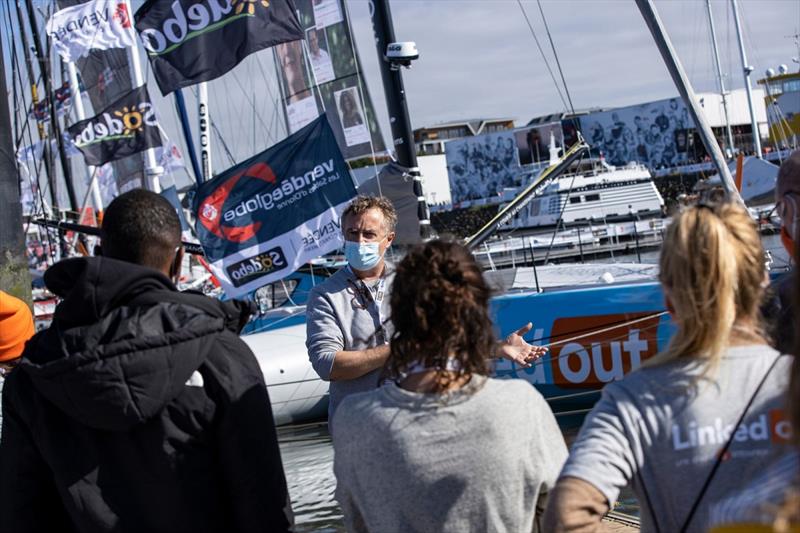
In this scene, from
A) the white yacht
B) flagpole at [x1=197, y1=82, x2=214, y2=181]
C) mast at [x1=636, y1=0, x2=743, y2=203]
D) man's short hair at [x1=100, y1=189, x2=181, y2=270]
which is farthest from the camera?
the white yacht

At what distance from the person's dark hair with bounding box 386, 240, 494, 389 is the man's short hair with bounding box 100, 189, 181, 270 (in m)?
0.65

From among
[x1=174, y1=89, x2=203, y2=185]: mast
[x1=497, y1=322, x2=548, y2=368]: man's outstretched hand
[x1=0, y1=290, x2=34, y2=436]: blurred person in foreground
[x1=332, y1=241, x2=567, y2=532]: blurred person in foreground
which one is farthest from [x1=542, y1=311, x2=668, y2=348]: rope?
[x1=174, y1=89, x2=203, y2=185]: mast

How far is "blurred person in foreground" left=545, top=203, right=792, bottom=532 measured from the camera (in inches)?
77.4

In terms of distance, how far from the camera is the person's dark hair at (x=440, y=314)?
224 cm

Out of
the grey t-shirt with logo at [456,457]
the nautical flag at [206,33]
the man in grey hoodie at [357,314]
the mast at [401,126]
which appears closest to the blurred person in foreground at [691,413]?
the grey t-shirt with logo at [456,457]

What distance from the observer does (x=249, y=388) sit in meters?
2.33

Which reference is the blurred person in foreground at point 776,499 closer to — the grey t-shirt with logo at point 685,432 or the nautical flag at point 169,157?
the grey t-shirt with logo at point 685,432

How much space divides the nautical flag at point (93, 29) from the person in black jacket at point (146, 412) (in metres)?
15.4

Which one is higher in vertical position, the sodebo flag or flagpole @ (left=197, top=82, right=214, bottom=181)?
flagpole @ (left=197, top=82, right=214, bottom=181)

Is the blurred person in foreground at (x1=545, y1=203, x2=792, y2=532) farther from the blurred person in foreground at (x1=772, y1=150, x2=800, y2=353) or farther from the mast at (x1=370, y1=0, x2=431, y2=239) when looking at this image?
the mast at (x1=370, y1=0, x2=431, y2=239)

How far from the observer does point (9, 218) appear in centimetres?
577

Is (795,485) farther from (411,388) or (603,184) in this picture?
(603,184)

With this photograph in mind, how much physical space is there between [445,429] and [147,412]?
28.3 inches

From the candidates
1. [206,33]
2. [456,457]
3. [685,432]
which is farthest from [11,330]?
[206,33]
